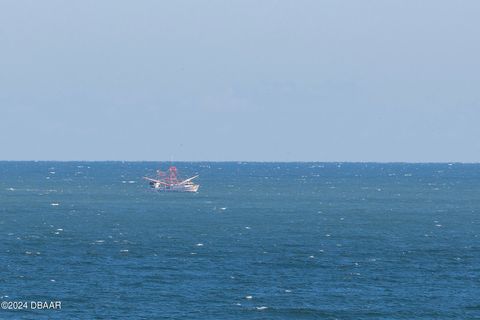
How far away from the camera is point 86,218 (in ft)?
541

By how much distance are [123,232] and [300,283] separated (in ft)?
161

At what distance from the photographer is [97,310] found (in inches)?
3297

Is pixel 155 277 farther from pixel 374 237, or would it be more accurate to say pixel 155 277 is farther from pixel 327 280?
pixel 374 237

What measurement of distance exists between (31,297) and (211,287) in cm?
1692

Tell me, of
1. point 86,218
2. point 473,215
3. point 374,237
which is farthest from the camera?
point 473,215

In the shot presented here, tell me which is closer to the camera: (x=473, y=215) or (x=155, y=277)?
(x=155, y=277)

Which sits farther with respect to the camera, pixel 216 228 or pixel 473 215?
pixel 473 215

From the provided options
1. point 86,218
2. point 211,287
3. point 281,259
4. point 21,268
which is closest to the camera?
point 211,287

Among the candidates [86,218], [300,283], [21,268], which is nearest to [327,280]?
[300,283]

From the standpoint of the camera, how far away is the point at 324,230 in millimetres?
144875

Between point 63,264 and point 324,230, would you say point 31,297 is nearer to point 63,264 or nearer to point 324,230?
point 63,264

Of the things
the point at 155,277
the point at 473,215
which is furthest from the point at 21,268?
the point at 473,215

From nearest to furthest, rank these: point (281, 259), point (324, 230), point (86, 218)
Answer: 1. point (281, 259)
2. point (324, 230)
3. point (86, 218)

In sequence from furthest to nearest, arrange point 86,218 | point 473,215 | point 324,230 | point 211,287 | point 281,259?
point 473,215 < point 86,218 < point 324,230 < point 281,259 < point 211,287
